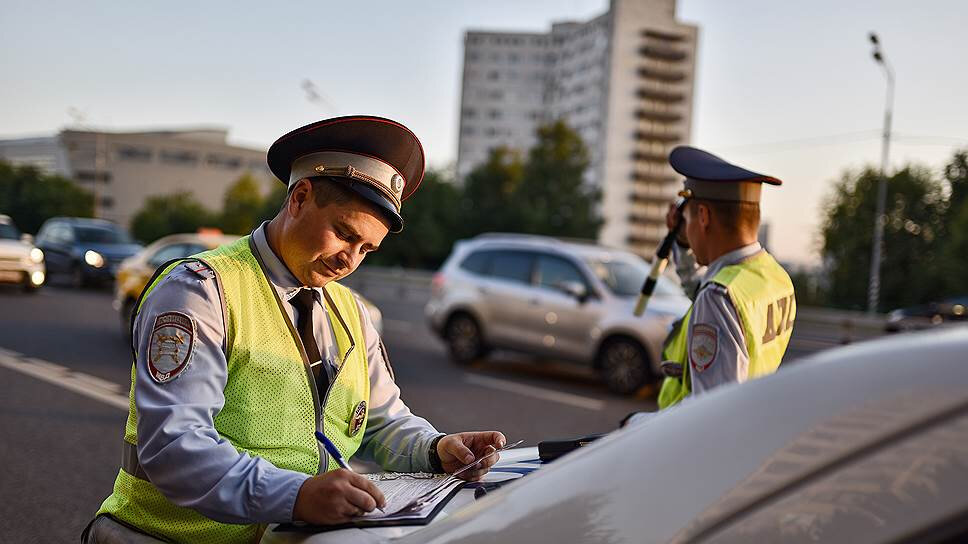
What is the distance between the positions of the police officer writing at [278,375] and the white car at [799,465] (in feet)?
2.16

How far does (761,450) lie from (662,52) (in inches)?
4493

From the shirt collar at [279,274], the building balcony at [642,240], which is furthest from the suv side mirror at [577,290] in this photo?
the building balcony at [642,240]

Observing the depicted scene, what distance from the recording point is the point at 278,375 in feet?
6.42

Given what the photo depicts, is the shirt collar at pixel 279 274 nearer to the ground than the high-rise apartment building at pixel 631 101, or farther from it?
nearer to the ground

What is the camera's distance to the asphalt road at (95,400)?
215 inches

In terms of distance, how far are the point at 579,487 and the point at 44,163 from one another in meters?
152

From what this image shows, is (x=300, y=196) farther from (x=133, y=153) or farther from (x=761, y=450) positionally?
(x=133, y=153)

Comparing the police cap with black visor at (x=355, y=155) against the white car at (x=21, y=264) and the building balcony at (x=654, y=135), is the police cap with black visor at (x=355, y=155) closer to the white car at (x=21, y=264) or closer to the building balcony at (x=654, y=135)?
the white car at (x=21, y=264)

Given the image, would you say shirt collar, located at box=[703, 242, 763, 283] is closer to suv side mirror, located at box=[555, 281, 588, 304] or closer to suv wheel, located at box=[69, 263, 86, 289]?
suv side mirror, located at box=[555, 281, 588, 304]

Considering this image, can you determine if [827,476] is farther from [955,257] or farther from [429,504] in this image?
[955,257]

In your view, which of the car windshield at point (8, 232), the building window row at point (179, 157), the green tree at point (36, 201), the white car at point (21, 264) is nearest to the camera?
the white car at point (21, 264)

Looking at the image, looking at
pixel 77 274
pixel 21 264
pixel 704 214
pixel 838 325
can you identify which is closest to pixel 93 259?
pixel 77 274

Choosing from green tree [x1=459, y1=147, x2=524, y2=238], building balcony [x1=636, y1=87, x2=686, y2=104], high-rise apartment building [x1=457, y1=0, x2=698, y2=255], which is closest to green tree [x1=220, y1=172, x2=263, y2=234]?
high-rise apartment building [x1=457, y1=0, x2=698, y2=255]

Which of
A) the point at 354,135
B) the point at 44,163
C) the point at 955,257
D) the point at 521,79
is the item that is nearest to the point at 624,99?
the point at 521,79
